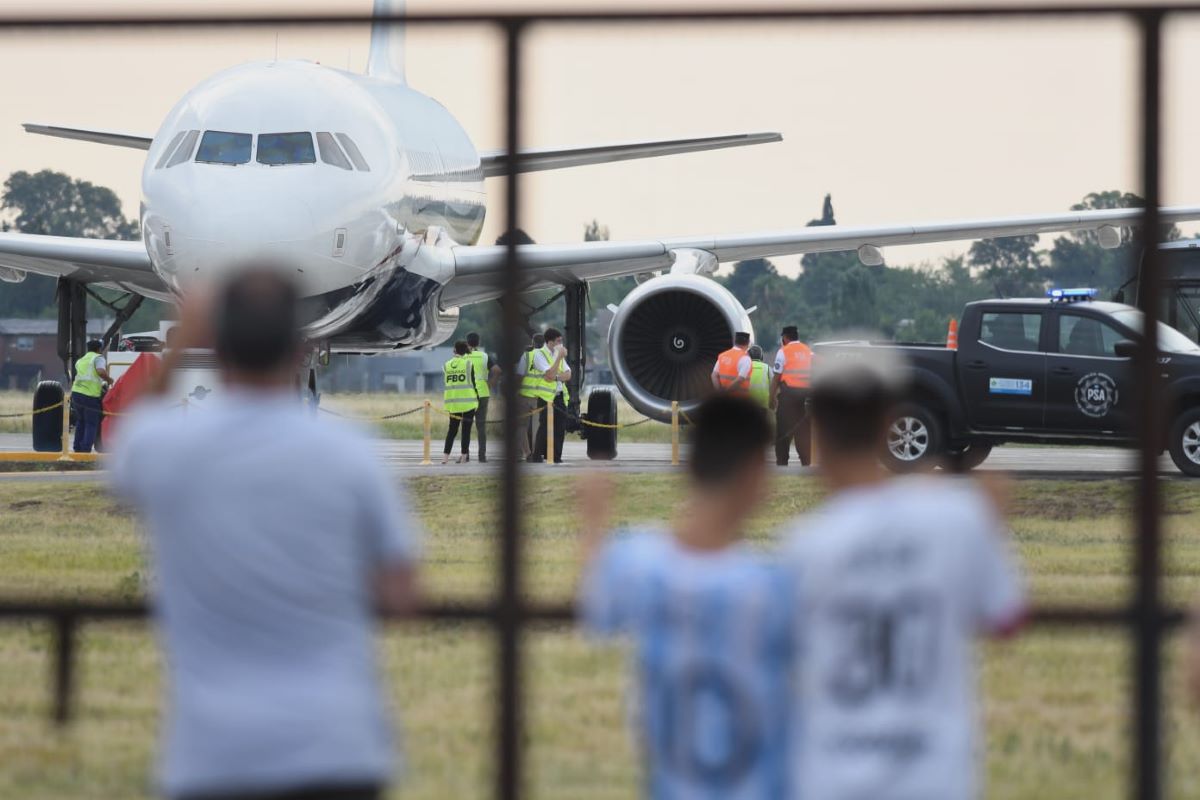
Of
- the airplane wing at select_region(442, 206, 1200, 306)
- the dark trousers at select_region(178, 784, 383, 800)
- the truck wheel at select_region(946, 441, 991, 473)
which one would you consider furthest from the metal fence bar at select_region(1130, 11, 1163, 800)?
the airplane wing at select_region(442, 206, 1200, 306)

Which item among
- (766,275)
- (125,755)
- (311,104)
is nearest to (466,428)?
(311,104)

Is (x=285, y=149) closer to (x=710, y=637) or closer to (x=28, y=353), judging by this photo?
(x=710, y=637)

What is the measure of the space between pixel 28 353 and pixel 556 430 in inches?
3124

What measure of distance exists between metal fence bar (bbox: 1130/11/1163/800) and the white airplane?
9.62 m

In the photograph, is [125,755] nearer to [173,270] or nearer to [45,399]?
[173,270]

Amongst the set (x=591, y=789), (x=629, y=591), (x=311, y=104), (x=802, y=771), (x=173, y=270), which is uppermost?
(x=311, y=104)

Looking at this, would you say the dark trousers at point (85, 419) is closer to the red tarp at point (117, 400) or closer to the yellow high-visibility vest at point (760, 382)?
Answer: the red tarp at point (117, 400)

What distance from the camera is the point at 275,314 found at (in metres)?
3.33

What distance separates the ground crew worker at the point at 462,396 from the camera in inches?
809

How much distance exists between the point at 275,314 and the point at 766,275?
1927 inches

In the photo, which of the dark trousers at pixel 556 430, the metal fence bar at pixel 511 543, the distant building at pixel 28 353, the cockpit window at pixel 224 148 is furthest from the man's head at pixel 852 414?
the distant building at pixel 28 353

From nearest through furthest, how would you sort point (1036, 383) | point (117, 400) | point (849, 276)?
1. point (1036, 383)
2. point (117, 400)
3. point (849, 276)

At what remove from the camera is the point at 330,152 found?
18.8 meters

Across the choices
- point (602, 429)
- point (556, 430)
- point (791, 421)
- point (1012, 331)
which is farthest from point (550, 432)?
point (1012, 331)
